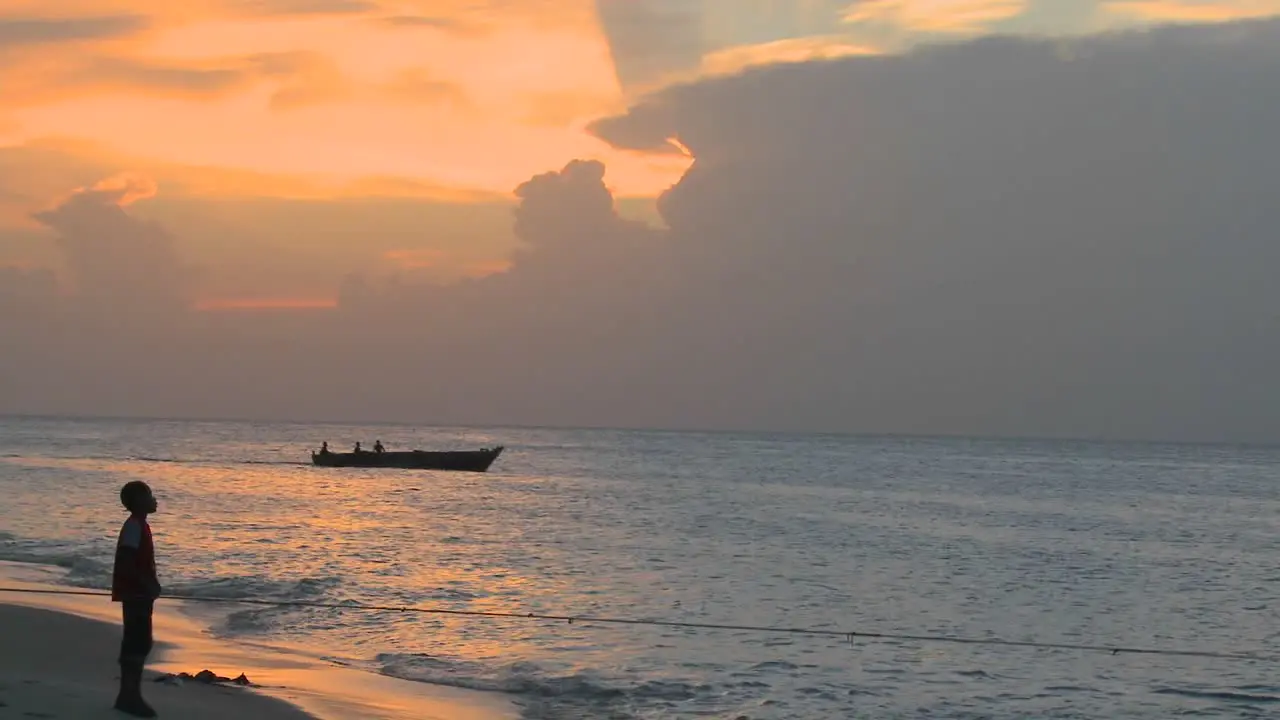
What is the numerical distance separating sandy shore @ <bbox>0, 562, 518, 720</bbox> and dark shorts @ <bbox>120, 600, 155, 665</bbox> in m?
0.61

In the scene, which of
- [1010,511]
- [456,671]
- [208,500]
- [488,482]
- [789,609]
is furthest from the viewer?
[488,482]

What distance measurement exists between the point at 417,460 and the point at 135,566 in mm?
69329

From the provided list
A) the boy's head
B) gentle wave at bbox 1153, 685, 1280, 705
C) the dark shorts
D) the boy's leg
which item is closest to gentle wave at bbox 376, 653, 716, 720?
the boy's leg

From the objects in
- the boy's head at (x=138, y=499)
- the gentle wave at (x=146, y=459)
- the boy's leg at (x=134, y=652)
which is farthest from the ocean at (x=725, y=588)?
the gentle wave at (x=146, y=459)

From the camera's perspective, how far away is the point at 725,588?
25.6 m

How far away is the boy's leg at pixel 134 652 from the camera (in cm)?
948

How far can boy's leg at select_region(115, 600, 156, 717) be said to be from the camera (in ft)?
31.1

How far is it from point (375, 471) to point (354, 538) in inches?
2157

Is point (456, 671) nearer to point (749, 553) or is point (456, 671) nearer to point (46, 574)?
point (46, 574)

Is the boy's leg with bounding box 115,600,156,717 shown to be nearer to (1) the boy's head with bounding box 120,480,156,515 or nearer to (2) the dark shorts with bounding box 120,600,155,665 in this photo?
(2) the dark shorts with bounding box 120,600,155,665

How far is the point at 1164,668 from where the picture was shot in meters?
17.5

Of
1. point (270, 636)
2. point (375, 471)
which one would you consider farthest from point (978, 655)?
point (375, 471)

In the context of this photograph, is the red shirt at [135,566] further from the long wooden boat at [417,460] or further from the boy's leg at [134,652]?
the long wooden boat at [417,460]

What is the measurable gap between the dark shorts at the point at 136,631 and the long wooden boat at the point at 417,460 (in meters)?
66.8
